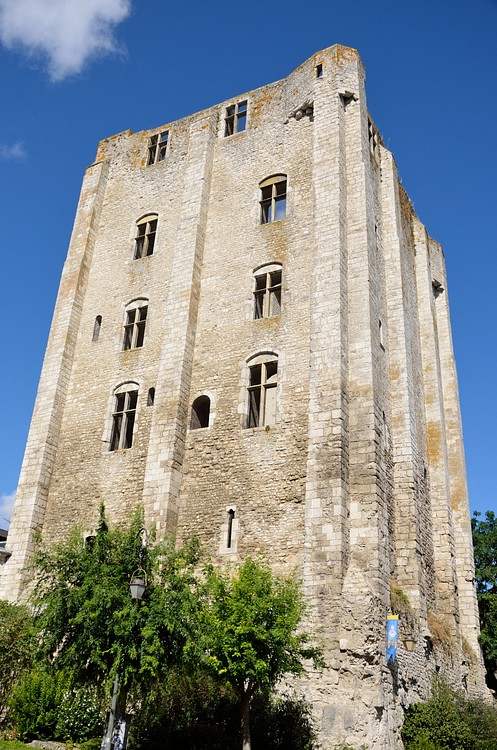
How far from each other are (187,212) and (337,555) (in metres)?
14.2

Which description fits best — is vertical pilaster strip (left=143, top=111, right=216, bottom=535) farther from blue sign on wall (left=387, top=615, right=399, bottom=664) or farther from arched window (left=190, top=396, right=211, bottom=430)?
blue sign on wall (left=387, top=615, right=399, bottom=664)

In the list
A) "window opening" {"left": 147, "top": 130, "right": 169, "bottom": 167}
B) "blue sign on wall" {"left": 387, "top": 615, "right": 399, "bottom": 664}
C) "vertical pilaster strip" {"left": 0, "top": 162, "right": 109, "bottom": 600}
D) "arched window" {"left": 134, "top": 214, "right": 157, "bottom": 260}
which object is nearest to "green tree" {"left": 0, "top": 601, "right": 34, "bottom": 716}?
"vertical pilaster strip" {"left": 0, "top": 162, "right": 109, "bottom": 600}

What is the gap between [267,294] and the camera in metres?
22.4

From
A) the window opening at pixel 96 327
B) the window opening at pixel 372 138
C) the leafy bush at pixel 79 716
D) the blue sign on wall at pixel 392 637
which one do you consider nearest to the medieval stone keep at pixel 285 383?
the window opening at pixel 96 327

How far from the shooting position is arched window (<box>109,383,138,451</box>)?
74.4 feet

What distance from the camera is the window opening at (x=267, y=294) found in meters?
22.3

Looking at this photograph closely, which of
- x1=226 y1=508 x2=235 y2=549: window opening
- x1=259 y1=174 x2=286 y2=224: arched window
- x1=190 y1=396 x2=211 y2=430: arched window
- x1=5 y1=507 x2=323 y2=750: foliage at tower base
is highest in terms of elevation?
x1=259 y1=174 x2=286 y2=224: arched window

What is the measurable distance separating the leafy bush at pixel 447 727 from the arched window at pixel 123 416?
459 inches

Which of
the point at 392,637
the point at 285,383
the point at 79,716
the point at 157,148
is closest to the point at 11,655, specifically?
the point at 79,716

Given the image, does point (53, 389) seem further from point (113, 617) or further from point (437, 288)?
point (437, 288)

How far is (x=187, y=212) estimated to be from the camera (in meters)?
25.2

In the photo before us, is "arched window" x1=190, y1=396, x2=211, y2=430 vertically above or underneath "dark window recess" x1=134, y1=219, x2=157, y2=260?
underneath

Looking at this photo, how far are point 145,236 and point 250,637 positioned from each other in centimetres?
1751

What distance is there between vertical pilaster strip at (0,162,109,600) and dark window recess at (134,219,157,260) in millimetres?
2134
